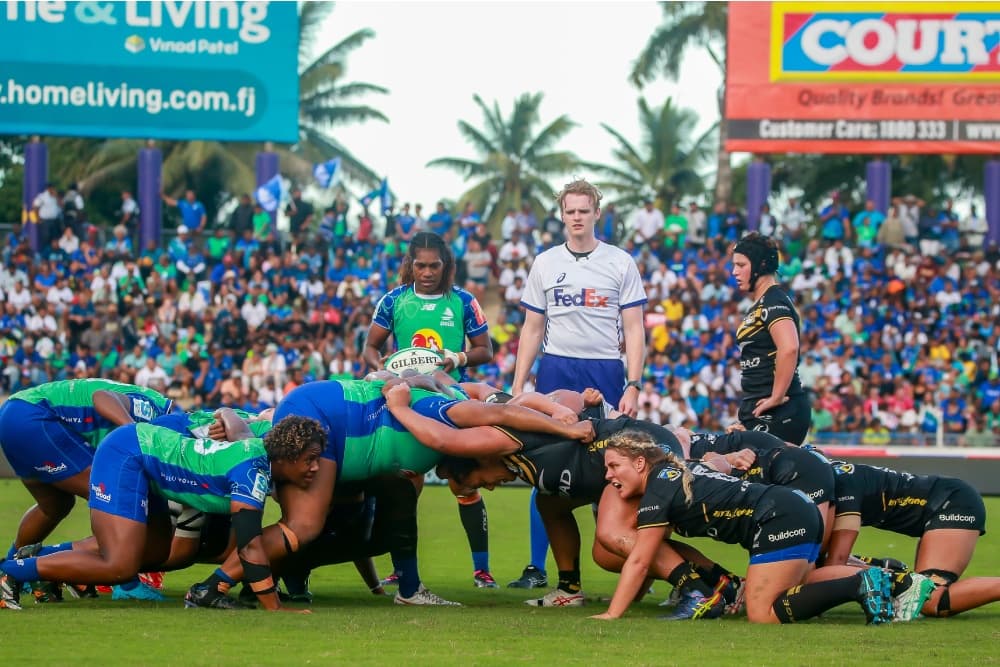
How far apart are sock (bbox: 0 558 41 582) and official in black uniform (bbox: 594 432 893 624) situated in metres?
3.17

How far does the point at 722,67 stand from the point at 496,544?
2756cm

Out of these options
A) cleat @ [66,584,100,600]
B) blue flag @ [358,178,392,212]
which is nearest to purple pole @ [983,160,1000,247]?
blue flag @ [358,178,392,212]

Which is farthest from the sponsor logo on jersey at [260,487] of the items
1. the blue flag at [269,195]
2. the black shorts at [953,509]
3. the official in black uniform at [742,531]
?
the blue flag at [269,195]

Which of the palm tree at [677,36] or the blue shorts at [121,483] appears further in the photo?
the palm tree at [677,36]

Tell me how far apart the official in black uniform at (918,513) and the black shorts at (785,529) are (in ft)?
2.68

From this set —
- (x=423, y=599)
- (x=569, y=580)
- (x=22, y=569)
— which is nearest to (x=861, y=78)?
(x=569, y=580)

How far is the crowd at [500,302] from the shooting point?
22875 millimetres

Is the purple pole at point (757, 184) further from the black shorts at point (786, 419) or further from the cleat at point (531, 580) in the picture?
the cleat at point (531, 580)

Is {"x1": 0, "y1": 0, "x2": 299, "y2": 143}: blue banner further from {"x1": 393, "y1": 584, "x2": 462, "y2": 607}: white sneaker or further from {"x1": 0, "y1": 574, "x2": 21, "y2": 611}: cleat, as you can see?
{"x1": 0, "y1": 574, "x2": 21, "y2": 611}: cleat

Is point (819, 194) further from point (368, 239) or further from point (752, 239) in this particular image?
point (752, 239)

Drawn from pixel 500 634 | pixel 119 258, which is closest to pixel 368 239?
pixel 119 258

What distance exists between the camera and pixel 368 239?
2833cm

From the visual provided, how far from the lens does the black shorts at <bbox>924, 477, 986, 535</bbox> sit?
8.39m

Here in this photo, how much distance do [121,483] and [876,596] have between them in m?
4.19
